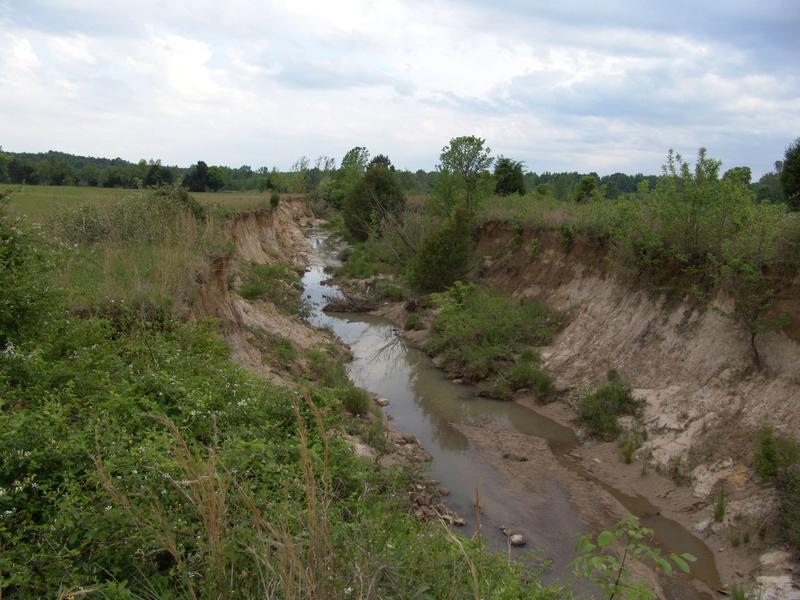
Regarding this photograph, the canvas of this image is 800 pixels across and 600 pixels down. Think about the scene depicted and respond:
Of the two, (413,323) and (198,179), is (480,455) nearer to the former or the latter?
(413,323)

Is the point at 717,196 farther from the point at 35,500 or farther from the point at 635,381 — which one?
the point at 35,500

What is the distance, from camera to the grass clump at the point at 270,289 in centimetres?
2039

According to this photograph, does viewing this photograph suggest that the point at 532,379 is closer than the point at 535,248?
Yes

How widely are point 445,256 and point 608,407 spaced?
424 inches

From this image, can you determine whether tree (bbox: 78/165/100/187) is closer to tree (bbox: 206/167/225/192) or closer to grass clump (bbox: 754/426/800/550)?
tree (bbox: 206/167/225/192)

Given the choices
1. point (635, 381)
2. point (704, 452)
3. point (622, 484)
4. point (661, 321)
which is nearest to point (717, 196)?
point (661, 321)

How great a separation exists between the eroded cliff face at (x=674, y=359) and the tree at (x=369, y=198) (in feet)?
68.0

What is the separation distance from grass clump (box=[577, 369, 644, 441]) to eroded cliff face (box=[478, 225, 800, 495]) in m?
0.34

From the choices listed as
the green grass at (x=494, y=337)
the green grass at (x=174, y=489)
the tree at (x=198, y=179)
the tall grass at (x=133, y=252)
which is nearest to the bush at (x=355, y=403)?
the tall grass at (x=133, y=252)

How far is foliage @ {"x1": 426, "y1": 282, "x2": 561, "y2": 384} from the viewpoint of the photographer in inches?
656

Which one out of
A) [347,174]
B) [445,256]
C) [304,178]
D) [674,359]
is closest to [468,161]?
[445,256]

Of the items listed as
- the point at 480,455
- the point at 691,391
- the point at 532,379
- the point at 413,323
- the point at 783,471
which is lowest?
the point at 480,455

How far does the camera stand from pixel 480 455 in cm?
1232

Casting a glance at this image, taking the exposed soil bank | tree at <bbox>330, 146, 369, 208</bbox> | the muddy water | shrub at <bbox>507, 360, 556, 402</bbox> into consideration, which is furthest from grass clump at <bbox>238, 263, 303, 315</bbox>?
tree at <bbox>330, 146, 369, 208</bbox>
